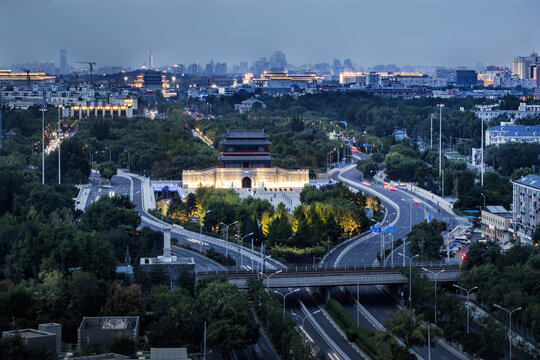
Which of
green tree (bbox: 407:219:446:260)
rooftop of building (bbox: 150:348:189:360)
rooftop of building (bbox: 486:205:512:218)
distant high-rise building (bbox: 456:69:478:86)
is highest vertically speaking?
distant high-rise building (bbox: 456:69:478:86)

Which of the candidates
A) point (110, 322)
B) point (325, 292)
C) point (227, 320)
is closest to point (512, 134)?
point (325, 292)

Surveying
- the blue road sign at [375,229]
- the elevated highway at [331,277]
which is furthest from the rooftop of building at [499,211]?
the elevated highway at [331,277]

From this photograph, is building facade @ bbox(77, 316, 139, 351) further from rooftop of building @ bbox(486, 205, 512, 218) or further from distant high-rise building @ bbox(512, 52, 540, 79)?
distant high-rise building @ bbox(512, 52, 540, 79)

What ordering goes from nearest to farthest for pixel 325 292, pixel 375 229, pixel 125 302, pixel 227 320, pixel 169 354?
pixel 169 354 → pixel 227 320 → pixel 125 302 → pixel 325 292 → pixel 375 229

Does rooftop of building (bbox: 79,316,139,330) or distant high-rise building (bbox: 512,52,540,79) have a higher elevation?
distant high-rise building (bbox: 512,52,540,79)

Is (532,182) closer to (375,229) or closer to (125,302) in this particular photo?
(375,229)

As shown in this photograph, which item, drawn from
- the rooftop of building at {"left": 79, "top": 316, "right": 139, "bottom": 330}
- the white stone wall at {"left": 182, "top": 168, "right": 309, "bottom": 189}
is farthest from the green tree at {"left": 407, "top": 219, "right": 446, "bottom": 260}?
the white stone wall at {"left": 182, "top": 168, "right": 309, "bottom": 189}
